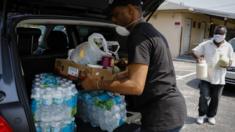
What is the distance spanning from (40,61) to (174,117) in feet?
5.77

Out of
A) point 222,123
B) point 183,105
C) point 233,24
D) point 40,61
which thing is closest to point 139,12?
point 183,105

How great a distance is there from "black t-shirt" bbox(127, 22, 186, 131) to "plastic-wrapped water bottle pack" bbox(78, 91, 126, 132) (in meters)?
0.31

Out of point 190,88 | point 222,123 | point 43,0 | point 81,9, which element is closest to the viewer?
point 43,0

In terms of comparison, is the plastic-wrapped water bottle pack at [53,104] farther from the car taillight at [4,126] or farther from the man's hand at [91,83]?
the car taillight at [4,126]

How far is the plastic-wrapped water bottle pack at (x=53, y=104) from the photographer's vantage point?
2361 millimetres

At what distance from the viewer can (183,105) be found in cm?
251

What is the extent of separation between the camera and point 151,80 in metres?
2.37

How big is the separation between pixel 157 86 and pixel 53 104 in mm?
800

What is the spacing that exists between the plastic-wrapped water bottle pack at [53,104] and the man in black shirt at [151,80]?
0.18 metres

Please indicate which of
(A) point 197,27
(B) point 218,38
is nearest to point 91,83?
(B) point 218,38

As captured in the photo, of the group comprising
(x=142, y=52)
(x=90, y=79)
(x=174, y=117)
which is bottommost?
(x=174, y=117)

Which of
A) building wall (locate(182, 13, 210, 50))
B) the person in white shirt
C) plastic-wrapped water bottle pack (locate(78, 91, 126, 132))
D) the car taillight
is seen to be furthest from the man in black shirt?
building wall (locate(182, 13, 210, 50))

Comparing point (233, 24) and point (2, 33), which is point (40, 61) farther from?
point (233, 24)

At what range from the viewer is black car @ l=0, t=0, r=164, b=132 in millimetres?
1999
